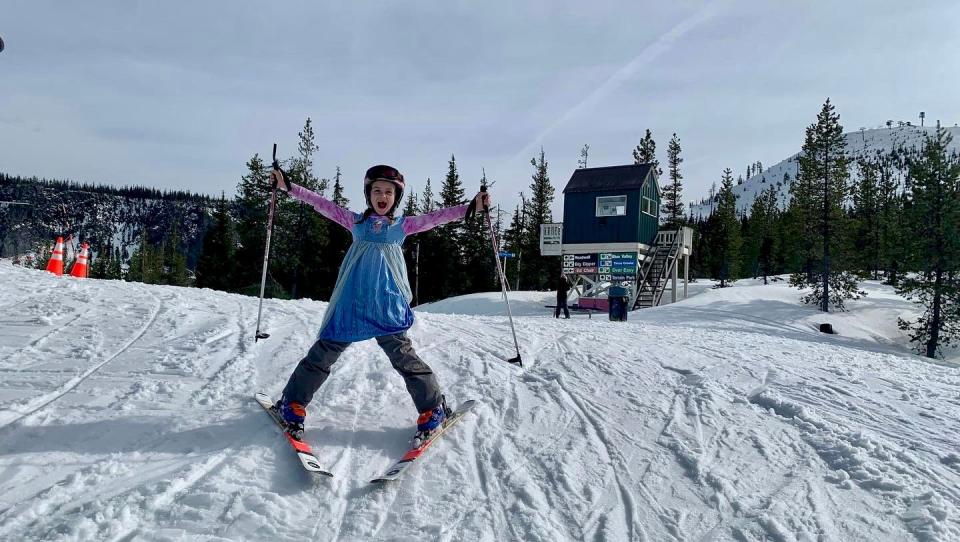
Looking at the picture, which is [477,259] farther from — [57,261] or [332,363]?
[332,363]

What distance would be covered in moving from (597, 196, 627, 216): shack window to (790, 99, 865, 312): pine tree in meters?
8.37

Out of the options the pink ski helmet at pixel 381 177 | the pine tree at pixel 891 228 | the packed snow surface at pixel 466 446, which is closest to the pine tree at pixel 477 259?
the pine tree at pixel 891 228

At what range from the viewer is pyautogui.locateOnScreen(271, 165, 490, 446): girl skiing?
394cm

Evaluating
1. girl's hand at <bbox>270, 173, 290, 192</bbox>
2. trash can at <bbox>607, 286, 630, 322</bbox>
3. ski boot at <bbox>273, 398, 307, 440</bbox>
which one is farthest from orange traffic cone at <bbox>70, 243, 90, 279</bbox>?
trash can at <bbox>607, 286, 630, 322</bbox>

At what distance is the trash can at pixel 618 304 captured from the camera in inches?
636

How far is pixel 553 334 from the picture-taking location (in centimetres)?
892

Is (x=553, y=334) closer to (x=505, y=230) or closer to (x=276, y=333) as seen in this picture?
(x=276, y=333)

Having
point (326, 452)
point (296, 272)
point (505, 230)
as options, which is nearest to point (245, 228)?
point (296, 272)

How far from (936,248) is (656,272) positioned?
34.3ft

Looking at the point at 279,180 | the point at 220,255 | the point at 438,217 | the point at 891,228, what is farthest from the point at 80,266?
the point at 891,228

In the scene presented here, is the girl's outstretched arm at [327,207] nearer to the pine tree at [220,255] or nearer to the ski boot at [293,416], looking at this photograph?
the ski boot at [293,416]

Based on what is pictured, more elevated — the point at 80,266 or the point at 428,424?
the point at 80,266

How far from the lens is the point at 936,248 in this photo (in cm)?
2025

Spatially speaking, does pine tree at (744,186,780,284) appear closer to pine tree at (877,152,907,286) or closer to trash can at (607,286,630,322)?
pine tree at (877,152,907,286)
